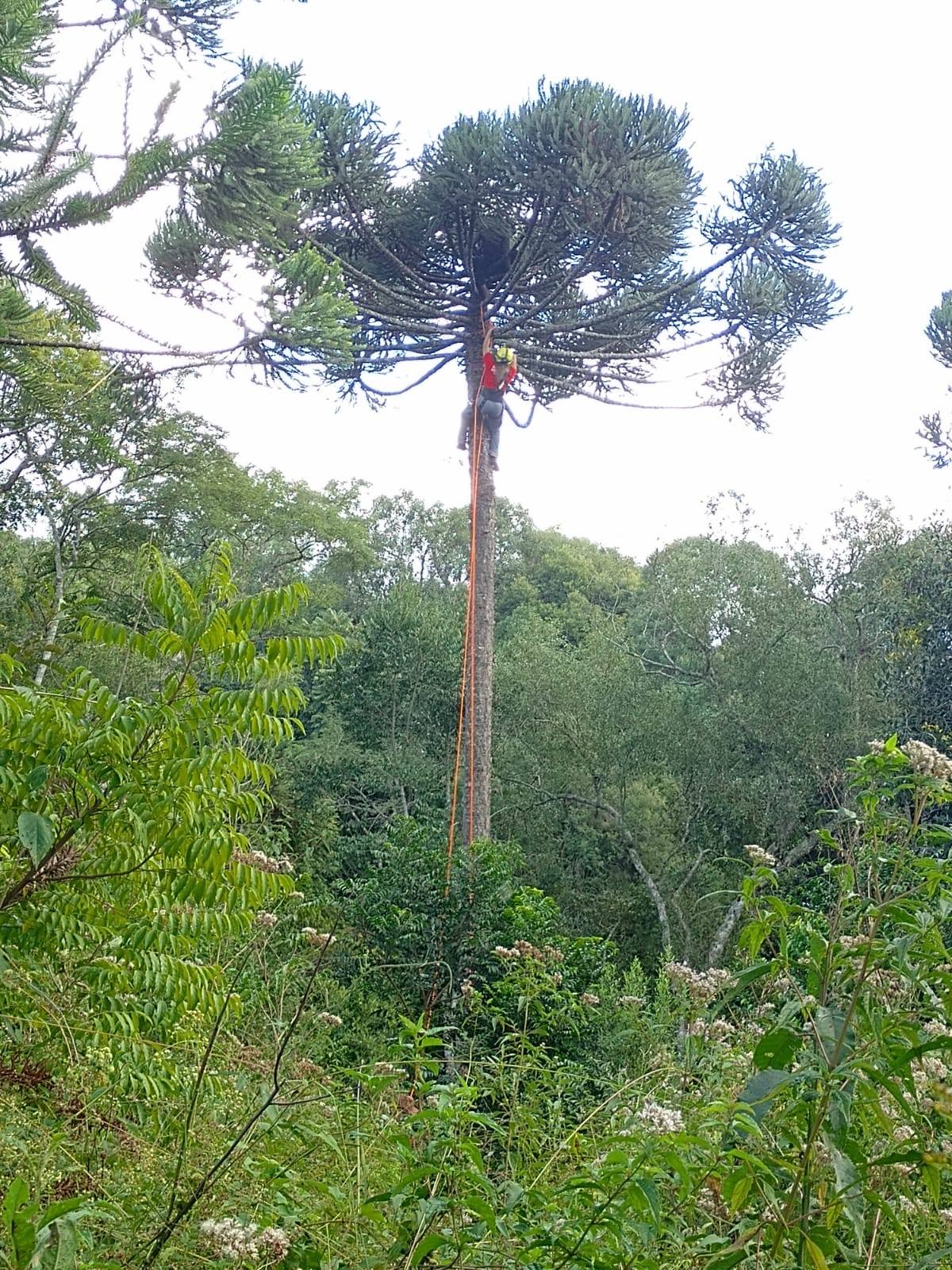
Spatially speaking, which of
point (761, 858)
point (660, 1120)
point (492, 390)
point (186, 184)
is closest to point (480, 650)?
point (492, 390)

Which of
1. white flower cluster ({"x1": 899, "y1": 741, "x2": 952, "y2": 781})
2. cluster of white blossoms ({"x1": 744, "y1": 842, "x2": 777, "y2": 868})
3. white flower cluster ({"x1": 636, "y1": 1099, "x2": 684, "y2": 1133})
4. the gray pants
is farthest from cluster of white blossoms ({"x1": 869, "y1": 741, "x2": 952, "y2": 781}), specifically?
the gray pants

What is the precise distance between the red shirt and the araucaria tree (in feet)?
2.50

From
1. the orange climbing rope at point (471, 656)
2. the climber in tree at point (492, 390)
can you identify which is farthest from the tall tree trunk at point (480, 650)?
the climber in tree at point (492, 390)

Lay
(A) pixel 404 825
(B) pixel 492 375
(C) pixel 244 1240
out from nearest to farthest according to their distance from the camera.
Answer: (C) pixel 244 1240, (A) pixel 404 825, (B) pixel 492 375

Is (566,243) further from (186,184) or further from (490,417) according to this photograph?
(186,184)

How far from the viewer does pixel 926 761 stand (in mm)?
1778

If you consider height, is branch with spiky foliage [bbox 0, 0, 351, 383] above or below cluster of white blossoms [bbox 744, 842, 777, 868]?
above

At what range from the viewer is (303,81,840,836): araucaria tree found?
42.0 ft

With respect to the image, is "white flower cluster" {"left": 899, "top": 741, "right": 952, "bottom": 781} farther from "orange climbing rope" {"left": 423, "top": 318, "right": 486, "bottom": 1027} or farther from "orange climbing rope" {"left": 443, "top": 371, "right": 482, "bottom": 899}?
"orange climbing rope" {"left": 443, "top": 371, "right": 482, "bottom": 899}

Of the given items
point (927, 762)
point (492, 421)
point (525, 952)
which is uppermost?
point (492, 421)

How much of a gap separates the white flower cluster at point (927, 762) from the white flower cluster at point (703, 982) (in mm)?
1067

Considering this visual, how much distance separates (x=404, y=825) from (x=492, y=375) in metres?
5.36

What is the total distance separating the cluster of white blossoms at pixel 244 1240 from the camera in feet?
5.15

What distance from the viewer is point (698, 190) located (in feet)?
45.0
